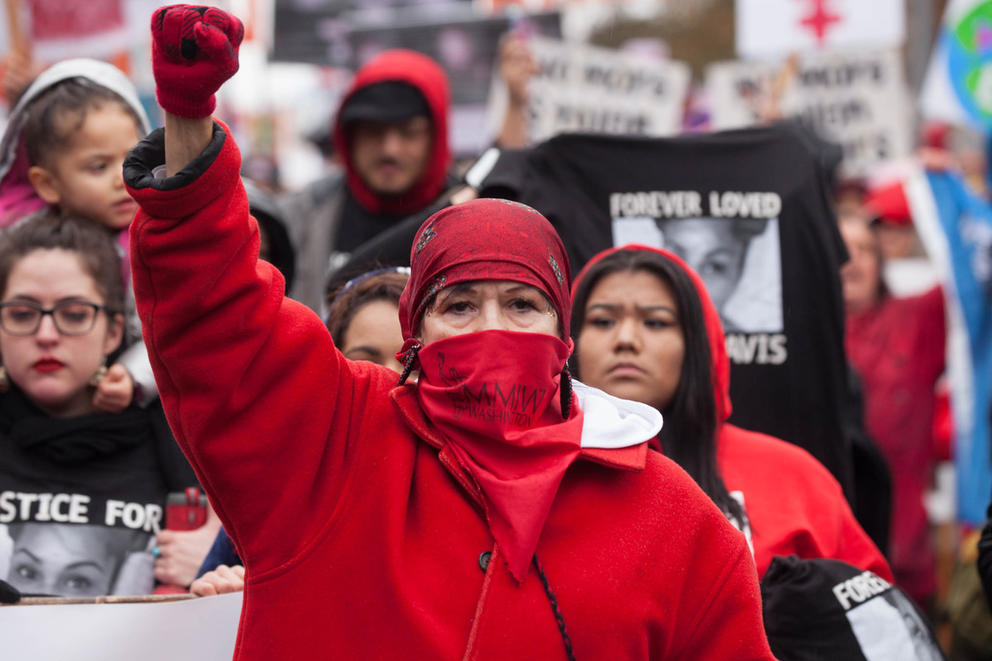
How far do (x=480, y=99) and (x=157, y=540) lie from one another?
607 centimetres

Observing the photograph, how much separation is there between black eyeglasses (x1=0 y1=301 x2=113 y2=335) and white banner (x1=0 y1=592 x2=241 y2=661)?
862mm

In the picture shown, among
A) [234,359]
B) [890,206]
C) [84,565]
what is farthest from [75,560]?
[890,206]

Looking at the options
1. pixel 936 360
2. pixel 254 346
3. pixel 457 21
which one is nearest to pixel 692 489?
pixel 254 346

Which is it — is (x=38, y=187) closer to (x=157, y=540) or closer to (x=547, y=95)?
(x=157, y=540)

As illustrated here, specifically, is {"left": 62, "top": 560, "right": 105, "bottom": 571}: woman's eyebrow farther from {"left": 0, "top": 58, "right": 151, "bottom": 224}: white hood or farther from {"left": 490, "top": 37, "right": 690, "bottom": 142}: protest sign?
{"left": 490, "top": 37, "right": 690, "bottom": 142}: protest sign

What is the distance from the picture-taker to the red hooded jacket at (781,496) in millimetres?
3117

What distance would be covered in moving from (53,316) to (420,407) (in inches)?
51.9

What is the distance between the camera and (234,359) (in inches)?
76.7

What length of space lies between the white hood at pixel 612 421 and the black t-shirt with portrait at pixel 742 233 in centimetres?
170

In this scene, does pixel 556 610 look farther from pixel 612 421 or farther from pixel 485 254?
pixel 485 254

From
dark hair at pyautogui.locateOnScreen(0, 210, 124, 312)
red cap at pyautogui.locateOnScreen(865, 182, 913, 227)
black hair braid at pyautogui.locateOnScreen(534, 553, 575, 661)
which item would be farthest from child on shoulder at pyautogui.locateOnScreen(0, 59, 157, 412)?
red cap at pyautogui.locateOnScreen(865, 182, 913, 227)

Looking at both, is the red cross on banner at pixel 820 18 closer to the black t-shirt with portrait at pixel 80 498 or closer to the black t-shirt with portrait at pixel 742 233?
the black t-shirt with portrait at pixel 742 233

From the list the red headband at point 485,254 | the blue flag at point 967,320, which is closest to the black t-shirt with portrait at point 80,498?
the red headband at point 485,254

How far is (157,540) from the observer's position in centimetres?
297
